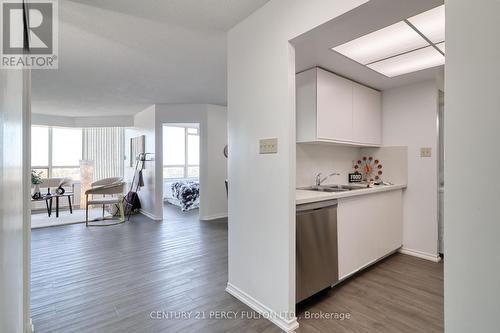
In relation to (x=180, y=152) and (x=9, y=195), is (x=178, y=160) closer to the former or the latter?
(x=180, y=152)

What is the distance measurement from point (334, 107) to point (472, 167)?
79.4 inches

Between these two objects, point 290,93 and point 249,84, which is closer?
point 290,93

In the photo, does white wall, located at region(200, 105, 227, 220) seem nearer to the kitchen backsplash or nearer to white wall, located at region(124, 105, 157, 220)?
white wall, located at region(124, 105, 157, 220)

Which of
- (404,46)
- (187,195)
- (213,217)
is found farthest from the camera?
(187,195)

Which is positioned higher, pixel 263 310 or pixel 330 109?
pixel 330 109

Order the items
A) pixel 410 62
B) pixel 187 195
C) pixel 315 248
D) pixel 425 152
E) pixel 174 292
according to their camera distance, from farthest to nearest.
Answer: pixel 187 195 → pixel 425 152 → pixel 410 62 → pixel 174 292 → pixel 315 248

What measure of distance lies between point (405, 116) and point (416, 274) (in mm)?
1988

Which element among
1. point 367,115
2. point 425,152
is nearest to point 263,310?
point 367,115

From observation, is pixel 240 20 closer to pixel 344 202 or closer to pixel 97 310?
pixel 344 202

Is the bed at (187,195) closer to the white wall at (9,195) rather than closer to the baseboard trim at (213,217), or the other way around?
the baseboard trim at (213,217)

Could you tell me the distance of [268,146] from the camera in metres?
1.92

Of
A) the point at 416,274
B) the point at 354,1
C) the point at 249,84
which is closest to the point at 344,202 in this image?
the point at 416,274

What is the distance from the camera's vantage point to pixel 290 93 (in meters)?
1.77

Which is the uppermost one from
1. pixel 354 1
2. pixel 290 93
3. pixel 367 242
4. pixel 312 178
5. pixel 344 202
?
pixel 354 1
